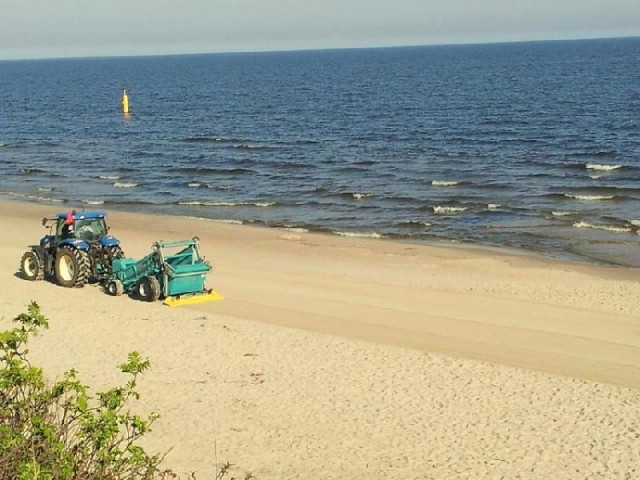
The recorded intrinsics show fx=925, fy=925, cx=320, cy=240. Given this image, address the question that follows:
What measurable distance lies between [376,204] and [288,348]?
17.0 meters

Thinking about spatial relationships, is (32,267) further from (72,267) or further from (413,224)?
(413,224)

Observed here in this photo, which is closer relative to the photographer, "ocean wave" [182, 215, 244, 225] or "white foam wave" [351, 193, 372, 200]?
"ocean wave" [182, 215, 244, 225]

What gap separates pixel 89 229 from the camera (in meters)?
19.8

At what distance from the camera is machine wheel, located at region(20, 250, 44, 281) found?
803 inches

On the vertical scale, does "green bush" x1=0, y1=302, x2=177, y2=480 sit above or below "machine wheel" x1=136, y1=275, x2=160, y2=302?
above

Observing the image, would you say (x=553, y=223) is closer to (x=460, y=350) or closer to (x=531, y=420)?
(x=460, y=350)

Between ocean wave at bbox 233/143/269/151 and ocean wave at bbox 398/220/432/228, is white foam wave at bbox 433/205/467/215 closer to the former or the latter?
ocean wave at bbox 398/220/432/228

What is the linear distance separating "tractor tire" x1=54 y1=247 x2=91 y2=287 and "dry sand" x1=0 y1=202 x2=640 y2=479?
242 mm

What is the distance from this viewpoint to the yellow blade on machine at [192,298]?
1842 centimetres

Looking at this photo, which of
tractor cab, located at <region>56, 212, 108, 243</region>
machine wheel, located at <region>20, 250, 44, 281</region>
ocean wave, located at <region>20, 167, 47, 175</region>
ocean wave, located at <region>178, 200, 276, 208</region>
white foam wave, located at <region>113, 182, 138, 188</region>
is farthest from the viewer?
ocean wave, located at <region>20, 167, 47, 175</region>

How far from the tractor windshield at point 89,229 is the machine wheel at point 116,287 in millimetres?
1241

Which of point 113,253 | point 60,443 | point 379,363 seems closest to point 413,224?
point 113,253

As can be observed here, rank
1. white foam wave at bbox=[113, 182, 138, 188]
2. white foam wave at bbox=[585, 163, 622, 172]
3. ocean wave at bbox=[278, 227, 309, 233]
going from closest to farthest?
ocean wave at bbox=[278, 227, 309, 233]
white foam wave at bbox=[585, 163, 622, 172]
white foam wave at bbox=[113, 182, 138, 188]

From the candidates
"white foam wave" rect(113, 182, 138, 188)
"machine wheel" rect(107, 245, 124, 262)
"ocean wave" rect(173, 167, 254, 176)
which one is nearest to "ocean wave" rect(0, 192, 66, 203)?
"white foam wave" rect(113, 182, 138, 188)
